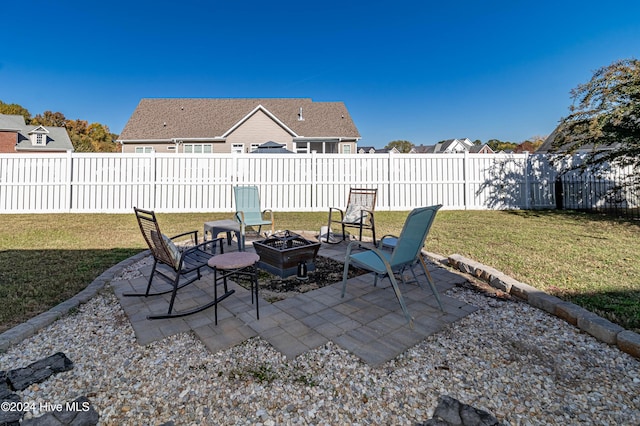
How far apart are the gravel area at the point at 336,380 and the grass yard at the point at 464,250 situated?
2.80ft

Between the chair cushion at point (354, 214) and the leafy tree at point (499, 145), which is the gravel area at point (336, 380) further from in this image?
the leafy tree at point (499, 145)

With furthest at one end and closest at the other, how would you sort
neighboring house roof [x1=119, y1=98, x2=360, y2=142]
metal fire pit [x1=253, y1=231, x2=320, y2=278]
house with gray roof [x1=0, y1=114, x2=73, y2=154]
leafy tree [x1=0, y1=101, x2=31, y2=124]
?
leafy tree [x1=0, y1=101, x2=31, y2=124] → house with gray roof [x1=0, y1=114, x2=73, y2=154] → neighboring house roof [x1=119, y1=98, x2=360, y2=142] → metal fire pit [x1=253, y1=231, x2=320, y2=278]

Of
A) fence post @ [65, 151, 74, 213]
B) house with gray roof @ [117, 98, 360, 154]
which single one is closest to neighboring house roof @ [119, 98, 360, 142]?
house with gray roof @ [117, 98, 360, 154]

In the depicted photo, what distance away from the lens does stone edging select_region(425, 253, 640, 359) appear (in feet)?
7.44

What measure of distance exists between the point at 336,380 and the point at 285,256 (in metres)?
1.97

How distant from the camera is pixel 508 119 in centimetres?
2292

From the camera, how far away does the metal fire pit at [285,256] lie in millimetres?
3744

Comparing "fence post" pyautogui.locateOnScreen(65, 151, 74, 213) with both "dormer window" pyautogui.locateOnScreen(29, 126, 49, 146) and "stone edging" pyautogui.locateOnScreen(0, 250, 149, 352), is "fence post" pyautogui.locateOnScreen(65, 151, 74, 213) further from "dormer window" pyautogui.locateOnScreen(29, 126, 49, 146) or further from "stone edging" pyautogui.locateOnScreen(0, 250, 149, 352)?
"dormer window" pyautogui.locateOnScreen(29, 126, 49, 146)

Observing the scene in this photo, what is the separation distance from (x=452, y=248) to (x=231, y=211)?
7.55 metres

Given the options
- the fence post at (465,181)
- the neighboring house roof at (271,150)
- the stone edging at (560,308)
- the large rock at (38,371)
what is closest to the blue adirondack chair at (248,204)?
the stone edging at (560,308)

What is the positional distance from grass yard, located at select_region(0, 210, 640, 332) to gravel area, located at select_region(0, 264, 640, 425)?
853 millimetres

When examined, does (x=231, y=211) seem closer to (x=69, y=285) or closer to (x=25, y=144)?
(x=69, y=285)

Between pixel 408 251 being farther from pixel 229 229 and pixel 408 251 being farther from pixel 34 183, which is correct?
pixel 34 183

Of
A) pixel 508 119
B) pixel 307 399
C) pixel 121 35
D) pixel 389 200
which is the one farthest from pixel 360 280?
pixel 508 119
